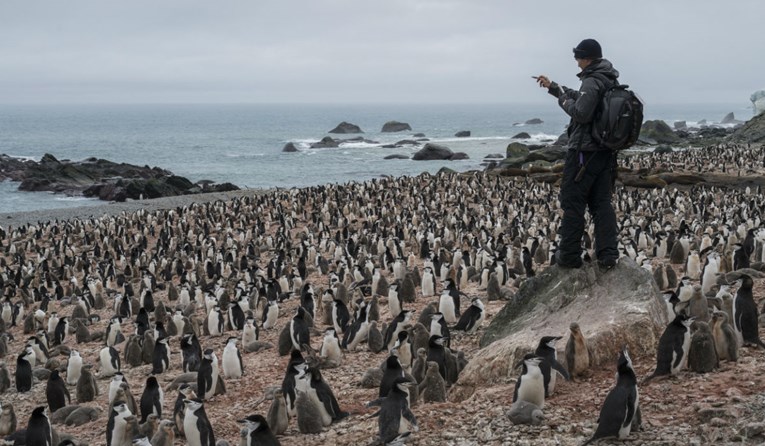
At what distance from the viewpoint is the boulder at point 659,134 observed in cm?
7212

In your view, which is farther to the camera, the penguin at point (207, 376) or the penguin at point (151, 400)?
the penguin at point (207, 376)

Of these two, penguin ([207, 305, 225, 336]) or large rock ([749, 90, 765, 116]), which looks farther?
large rock ([749, 90, 765, 116])

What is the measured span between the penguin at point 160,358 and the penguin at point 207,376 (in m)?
2.20

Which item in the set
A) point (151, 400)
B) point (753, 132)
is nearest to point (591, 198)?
point (151, 400)

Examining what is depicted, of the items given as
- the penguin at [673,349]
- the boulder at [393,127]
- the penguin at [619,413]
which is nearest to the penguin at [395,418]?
the penguin at [619,413]

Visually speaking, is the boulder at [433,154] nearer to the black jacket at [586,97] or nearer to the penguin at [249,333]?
the penguin at [249,333]

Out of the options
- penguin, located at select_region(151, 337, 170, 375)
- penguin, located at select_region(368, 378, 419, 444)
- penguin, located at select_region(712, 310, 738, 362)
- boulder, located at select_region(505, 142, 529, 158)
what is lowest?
penguin, located at select_region(151, 337, 170, 375)

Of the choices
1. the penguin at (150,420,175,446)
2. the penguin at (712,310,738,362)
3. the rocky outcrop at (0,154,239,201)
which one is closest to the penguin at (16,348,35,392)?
the penguin at (150,420,175,446)

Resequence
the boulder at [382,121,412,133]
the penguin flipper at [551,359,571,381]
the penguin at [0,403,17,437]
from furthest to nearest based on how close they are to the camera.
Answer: the boulder at [382,121,412,133] < the penguin at [0,403,17,437] < the penguin flipper at [551,359,571,381]

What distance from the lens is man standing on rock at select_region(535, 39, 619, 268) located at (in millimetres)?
7645

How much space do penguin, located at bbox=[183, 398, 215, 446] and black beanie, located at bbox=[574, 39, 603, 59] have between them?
523 cm

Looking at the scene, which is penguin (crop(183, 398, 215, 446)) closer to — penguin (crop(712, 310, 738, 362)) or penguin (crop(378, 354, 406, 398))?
penguin (crop(378, 354, 406, 398))

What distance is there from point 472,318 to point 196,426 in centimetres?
510

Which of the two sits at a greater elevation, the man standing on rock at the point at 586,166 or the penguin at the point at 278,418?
the man standing on rock at the point at 586,166
